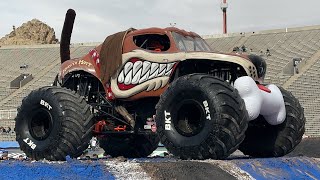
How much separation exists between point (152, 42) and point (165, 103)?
5.21ft

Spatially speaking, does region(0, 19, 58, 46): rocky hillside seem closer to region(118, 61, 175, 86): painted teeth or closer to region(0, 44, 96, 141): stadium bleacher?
region(0, 44, 96, 141): stadium bleacher

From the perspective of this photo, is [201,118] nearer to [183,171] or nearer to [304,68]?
[183,171]

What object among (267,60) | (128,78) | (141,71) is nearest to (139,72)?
(141,71)

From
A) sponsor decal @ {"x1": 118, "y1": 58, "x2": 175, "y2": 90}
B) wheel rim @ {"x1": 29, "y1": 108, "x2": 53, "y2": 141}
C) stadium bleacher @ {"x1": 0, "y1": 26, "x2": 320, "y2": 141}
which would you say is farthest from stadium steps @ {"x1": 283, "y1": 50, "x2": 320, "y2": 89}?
wheel rim @ {"x1": 29, "y1": 108, "x2": 53, "y2": 141}

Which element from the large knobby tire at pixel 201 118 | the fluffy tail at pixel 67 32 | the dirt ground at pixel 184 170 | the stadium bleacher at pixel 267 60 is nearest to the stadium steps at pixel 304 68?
the stadium bleacher at pixel 267 60

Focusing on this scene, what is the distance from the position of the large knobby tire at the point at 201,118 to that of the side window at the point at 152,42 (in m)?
1.30

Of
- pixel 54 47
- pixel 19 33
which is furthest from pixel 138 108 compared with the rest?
pixel 19 33

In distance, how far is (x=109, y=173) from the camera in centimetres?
519

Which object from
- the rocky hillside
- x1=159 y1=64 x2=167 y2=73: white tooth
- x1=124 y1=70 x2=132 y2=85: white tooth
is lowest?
x1=124 y1=70 x2=132 y2=85: white tooth

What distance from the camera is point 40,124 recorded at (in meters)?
7.81

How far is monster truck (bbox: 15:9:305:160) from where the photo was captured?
21.1 ft

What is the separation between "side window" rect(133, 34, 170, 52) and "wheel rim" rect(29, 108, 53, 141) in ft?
5.47

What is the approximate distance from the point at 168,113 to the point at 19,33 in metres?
88.0

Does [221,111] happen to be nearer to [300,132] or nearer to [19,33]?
[300,132]
